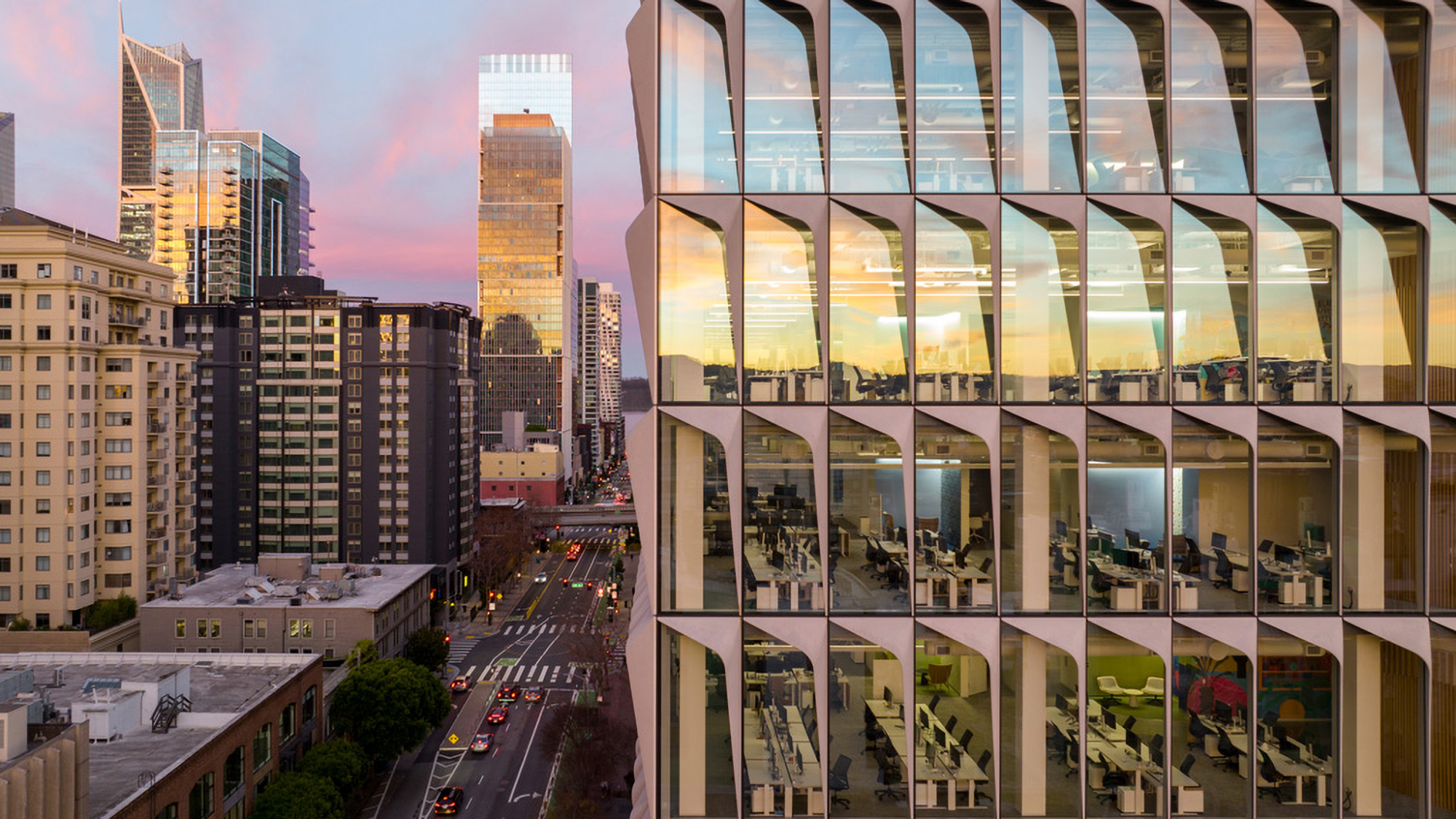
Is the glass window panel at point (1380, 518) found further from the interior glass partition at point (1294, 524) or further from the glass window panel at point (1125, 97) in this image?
the glass window panel at point (1125, 97)

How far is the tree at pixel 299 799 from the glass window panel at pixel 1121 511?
42.1 m

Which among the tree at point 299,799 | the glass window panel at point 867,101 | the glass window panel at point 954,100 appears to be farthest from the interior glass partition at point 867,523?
the tree at point 299,799

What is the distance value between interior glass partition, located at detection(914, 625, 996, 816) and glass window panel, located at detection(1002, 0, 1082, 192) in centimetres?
673

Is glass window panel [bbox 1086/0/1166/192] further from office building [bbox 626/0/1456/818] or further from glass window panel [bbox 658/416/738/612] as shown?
glass window panel [bbox 658/416/738/612]

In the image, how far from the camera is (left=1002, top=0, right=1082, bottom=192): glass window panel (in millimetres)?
11672

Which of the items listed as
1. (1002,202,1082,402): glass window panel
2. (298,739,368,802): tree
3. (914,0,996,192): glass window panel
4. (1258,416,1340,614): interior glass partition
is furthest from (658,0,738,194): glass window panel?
(298,739,368,802): tree


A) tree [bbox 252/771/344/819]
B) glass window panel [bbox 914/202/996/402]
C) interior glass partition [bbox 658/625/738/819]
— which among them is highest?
glass window panel [bbox 914/202/996/402]

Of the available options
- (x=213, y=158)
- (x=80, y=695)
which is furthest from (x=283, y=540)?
(x=213, y=158)

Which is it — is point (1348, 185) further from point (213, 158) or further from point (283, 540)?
point (213, 158)

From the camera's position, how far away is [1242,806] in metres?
11.6

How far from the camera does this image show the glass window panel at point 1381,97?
11758mm

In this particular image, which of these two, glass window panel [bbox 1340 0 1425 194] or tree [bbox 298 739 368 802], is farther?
tree [bbox 298 739 368 802]

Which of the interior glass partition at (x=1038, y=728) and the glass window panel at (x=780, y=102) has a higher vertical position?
the glass window panel at (x=780, y=102)

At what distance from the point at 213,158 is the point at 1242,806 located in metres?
233
